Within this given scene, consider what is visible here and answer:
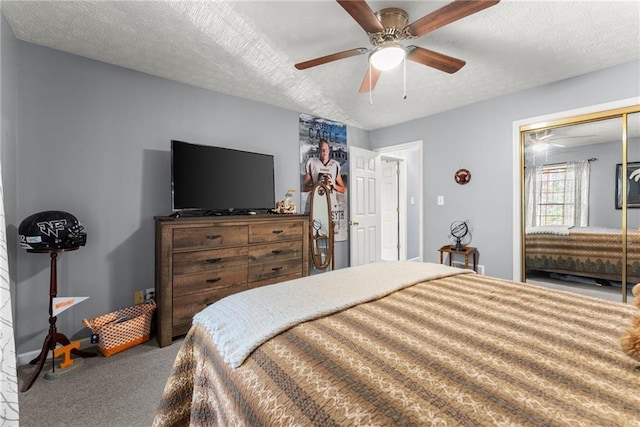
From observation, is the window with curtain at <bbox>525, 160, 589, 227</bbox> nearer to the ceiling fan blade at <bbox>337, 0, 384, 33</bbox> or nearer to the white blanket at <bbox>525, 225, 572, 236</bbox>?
the white blanket at <bbox>525, 225, 572, 236</bbox>

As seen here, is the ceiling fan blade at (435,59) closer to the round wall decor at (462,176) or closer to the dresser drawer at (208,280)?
the round wall decor at (462,176)

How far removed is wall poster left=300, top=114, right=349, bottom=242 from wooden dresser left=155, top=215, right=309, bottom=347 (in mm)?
974

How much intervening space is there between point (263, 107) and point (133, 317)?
2546mm

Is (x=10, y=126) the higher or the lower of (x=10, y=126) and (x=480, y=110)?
the lower

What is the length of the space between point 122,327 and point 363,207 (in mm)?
3265

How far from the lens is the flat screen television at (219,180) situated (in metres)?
2.64

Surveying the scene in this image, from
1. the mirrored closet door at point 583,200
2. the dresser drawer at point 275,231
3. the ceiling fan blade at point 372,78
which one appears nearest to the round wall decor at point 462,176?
the mirrored closet door at point 583,200

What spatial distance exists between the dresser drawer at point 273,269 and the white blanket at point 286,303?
1.36 meters

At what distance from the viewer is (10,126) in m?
2.02

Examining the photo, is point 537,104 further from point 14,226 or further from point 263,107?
point 14,226

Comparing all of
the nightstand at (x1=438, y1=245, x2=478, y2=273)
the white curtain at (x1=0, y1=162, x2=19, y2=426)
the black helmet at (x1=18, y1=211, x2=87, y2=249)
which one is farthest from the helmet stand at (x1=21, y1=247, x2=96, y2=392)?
the nightstand at (x1=438, y1=245, x2=478, y2=273)

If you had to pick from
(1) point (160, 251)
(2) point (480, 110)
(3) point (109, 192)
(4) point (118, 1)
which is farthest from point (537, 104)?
(3) point (109, 192)

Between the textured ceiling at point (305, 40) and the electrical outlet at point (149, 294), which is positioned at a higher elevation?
the textured ceiling at point (305, 40)

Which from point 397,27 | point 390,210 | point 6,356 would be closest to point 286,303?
point 6,356
